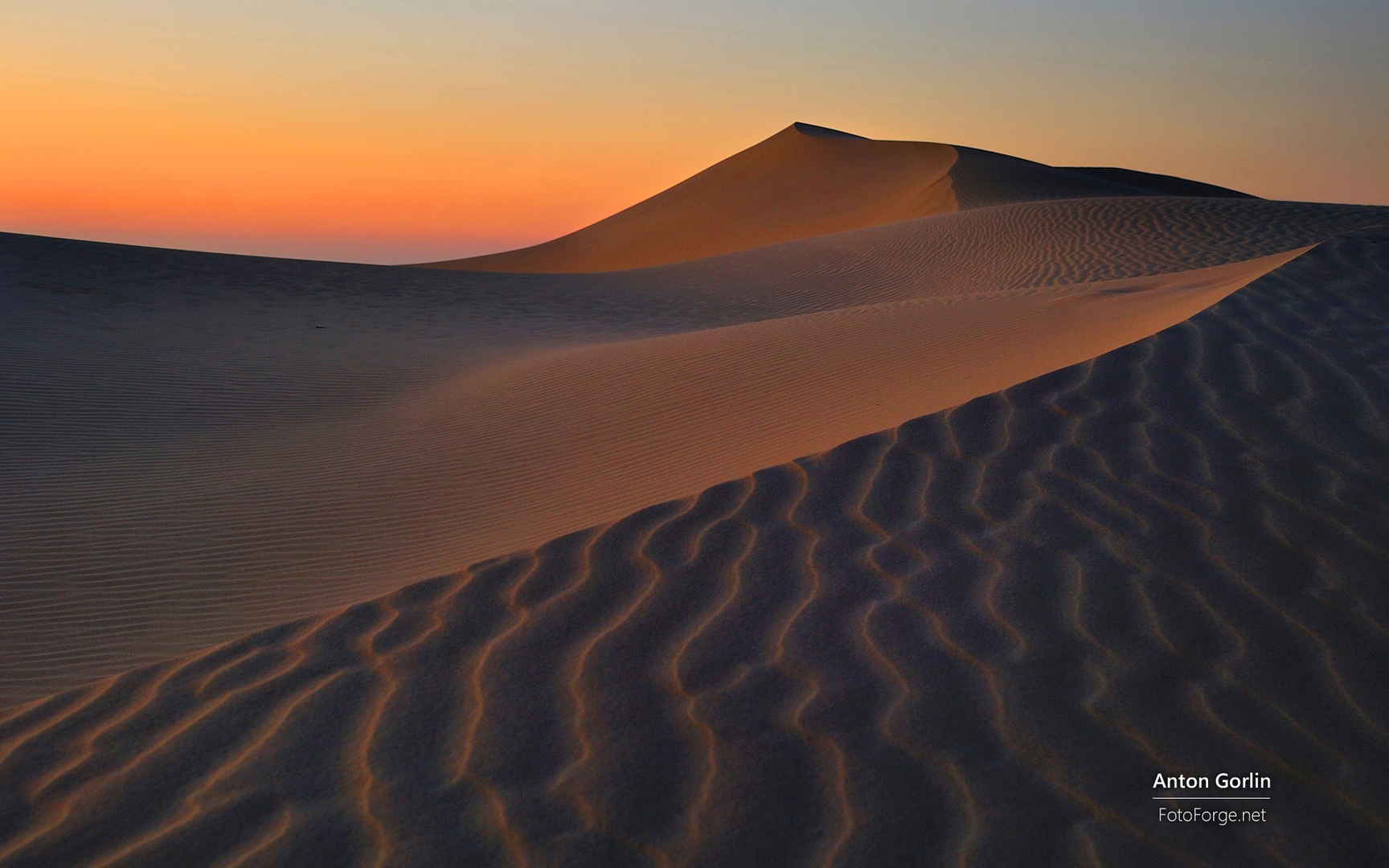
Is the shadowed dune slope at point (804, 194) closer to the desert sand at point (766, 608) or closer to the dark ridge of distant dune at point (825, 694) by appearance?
the desert sand at point (766, 608)

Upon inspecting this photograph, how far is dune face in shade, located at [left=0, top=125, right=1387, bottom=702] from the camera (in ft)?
17.5

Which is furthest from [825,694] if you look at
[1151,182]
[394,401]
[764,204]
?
[1151,182]

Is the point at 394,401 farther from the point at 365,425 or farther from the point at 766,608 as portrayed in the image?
the point at 766,608

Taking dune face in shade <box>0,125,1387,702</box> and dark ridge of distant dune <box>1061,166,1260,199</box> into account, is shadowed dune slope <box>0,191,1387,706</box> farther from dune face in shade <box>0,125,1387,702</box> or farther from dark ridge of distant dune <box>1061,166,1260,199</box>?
dark ridge of distant dune <box>1061,166,1260,199</box>

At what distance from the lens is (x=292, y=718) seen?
3.05 m

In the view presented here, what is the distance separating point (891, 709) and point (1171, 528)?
1636mm

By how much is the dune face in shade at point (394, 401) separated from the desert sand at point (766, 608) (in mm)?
59

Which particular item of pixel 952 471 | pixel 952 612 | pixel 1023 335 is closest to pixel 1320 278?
pixel 1023 335

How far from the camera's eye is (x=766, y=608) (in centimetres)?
351

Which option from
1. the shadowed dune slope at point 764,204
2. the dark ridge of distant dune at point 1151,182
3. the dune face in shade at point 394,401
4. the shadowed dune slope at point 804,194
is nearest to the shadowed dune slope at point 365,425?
the dune face in shade at point 394,401

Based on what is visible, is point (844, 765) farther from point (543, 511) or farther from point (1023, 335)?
point (1023, 335)

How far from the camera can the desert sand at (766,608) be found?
257 centimetres

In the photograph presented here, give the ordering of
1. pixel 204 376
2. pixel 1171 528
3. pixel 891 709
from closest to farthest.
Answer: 1. pixel 891 709
2. pixel 1171 528
3. pixel 204 376

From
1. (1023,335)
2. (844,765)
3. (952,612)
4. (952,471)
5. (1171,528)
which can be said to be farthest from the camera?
(1023,335)
